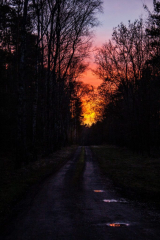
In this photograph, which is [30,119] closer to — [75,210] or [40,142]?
[40,142]

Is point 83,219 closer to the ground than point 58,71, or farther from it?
closer to the ground

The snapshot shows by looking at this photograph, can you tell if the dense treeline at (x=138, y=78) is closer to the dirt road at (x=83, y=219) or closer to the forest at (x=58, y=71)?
the forest at (x=58, y=71)

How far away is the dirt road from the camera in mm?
5016

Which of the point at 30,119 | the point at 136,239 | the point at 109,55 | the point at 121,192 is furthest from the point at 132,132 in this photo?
the point at 136,239

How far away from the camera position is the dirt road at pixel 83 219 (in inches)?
197

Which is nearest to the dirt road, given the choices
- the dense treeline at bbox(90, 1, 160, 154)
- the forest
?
the forest

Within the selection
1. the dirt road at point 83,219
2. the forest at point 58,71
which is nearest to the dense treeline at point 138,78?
the forest at point 58,71

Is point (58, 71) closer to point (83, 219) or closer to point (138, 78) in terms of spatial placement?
point (138, 78)

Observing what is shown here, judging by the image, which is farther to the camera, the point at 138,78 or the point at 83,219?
the point at 138,78

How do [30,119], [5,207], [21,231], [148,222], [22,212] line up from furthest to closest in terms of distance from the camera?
[30,119]
[5,207]
[22,212]
[148,222]
[21,231]

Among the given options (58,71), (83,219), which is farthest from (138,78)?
(83,219)

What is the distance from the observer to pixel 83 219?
6.08 m

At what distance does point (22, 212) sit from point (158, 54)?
2387 cm

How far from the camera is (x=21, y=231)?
5.28 m
